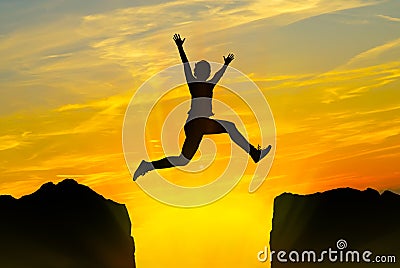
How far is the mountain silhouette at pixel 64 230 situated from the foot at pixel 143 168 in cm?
7649

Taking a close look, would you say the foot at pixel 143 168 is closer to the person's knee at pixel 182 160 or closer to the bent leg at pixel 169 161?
the bent leg at pixel 169 161

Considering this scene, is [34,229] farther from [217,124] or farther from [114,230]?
[217,124]

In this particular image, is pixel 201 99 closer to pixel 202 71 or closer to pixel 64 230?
pixel 202 71

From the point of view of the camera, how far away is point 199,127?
2452cm

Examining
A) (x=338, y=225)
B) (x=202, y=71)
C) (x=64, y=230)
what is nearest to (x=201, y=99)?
(x=202, y=71)

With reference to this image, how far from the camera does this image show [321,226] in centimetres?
11319

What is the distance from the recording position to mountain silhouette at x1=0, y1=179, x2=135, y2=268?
10079 cm

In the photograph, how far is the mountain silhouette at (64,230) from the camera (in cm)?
10079

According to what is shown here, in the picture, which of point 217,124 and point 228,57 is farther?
point 217,124

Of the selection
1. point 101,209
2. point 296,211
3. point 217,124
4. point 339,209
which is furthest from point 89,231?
point 217,124

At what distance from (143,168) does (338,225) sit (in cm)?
9404

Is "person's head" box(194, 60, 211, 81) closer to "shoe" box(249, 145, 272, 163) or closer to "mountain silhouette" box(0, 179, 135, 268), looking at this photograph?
"shoe" box(249, 145, 272, 163)

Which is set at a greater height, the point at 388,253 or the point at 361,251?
the point at 388,253

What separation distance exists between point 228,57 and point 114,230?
84915 millimetres
